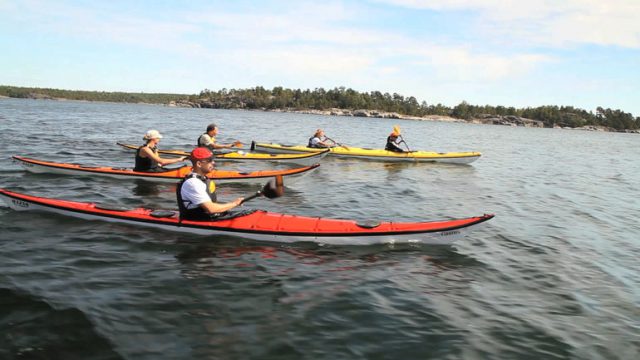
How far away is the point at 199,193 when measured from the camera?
7504 mm

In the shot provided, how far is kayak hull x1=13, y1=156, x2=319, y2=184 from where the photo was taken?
12.5 metres

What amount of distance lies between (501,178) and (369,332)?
51.9ft

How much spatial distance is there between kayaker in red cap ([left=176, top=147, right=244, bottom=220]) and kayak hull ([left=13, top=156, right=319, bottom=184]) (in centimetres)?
472

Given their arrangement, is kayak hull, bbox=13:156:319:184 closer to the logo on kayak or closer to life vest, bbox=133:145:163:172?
life vest, bbox=133:145:163:172

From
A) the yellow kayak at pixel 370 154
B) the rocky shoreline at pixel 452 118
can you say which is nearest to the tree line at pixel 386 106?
the rocky shoreline at pixel 452 118

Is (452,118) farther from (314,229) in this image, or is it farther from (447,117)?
(314,229)

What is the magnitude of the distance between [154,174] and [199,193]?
546cm

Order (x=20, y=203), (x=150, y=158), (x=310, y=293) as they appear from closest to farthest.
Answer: (x=310, y=293) → (x=20, y=203) → (x=150, y=158)

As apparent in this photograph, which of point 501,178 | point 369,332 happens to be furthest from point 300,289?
point 501,178

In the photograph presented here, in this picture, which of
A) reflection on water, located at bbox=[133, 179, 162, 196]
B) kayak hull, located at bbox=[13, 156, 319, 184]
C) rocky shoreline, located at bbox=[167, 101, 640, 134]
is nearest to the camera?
reflection on water, located at bbox=[133, 179, 162, 196]

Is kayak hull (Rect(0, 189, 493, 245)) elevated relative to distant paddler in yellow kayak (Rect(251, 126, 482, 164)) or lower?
lower

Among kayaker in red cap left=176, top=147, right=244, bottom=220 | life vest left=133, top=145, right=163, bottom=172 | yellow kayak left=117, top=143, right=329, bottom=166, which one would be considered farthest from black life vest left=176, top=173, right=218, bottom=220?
yellow kayak left=117, top=143, right=329, bottom=166

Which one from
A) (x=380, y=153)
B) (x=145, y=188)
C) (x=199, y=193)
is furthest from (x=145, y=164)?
(x=380, y=153)

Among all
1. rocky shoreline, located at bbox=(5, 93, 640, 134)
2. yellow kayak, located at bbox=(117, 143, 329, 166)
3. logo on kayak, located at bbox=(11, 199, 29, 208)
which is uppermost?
rocky shoreline, located at bbox=(5, 93, 640, 134)
